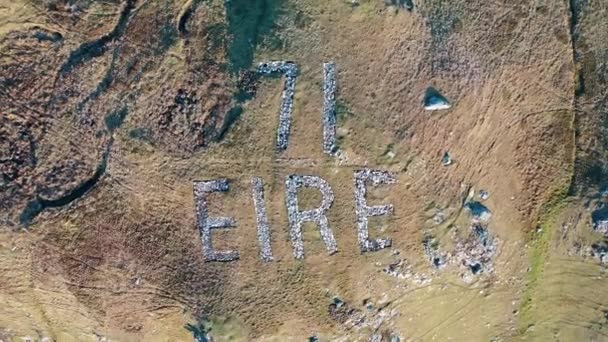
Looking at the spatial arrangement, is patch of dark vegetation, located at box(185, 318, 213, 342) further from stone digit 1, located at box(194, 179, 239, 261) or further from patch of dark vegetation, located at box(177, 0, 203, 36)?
patch of dark vegetation, located at box(177, 0, 203, 36)

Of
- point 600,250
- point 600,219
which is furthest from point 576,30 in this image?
point 600,250

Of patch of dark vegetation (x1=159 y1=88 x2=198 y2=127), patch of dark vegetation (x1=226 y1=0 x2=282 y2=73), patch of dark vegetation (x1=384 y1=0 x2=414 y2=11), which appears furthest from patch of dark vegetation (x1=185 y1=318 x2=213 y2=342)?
patch of dark vegetation (x1=384 y1=0 x2=414 y2=11)

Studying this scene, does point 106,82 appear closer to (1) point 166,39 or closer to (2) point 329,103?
(1) point 166,39

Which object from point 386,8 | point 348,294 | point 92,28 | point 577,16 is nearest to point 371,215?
point 348,294

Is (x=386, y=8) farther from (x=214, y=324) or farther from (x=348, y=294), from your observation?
(x=214, y=324)

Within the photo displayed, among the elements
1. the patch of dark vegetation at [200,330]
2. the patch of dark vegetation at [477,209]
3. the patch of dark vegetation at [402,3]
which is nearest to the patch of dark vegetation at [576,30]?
the patch of dark vegetation at [477,209]
